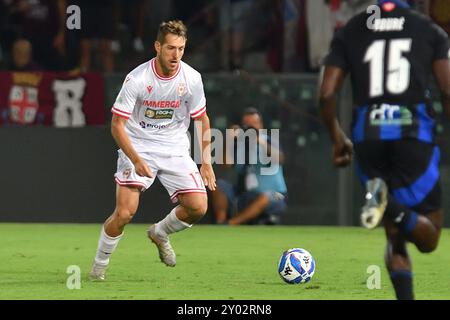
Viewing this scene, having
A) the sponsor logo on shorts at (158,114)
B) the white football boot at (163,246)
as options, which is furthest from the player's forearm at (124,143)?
the white football boot at (163,246)

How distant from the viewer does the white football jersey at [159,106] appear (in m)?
10.5

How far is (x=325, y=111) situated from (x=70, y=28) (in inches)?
406

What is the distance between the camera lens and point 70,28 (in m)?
17.7

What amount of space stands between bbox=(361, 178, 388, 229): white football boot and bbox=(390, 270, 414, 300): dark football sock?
54cm

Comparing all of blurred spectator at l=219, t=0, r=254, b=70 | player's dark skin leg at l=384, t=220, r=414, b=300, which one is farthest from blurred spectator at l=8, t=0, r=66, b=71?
player's dark skin leg at l=384, t=220, r=414, b=300

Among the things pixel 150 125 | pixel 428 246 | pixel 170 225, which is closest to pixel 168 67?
pixel 150 125

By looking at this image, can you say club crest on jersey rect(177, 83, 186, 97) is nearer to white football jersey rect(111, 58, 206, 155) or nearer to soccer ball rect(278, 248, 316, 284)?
white football jersey rect(111, 58, 206, 155)

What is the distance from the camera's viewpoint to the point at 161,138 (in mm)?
10953

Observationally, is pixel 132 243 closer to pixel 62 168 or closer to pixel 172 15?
pixel 62 168

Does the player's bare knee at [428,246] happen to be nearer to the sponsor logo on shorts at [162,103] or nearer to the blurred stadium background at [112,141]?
the sponsor logo on shorts at [162,103]

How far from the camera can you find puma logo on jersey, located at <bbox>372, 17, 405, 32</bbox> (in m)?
7.94

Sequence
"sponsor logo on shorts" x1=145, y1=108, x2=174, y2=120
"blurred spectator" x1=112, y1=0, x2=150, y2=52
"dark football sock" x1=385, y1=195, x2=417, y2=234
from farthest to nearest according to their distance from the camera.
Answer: "blurred spectator" x1=112, y1=0, x2=150, y2=52 < "sponsor logo on shorts" x1=145, y1=108, x2=174, y2=120 < "dark football sock" x1=385, y1=195, x2=417, y2=234

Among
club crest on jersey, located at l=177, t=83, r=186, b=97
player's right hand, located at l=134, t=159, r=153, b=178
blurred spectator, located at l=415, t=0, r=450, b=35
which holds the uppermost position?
blurred spectator, located at l=415, t=0, r=450, b=35
